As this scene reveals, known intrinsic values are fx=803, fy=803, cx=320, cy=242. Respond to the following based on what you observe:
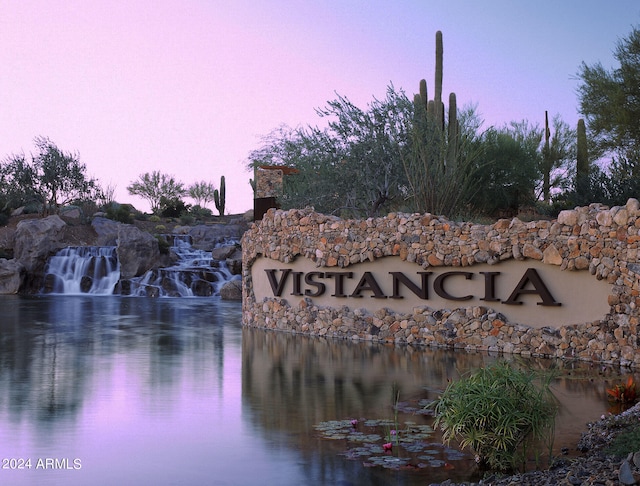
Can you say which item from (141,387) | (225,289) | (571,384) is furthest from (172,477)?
(225,289)

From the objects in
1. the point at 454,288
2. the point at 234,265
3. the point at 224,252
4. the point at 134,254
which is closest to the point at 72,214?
the point at 134,254

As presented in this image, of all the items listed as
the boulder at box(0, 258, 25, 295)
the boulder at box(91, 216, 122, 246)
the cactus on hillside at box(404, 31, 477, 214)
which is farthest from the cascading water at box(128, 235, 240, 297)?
the cactus on hillside at box(404, 31, 477, 214)

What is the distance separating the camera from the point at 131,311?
23.8m

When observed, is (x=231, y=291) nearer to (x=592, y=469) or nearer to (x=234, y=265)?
(x=234, y=265)

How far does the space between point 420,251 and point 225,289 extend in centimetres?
1823

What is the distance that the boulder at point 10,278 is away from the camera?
34.2 m

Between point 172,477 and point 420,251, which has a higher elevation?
point 420,251

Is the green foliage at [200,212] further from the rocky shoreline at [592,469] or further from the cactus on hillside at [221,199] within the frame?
the rocky shoreline at [592,469]

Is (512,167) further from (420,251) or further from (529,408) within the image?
(529,408)

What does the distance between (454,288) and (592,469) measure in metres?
8.64

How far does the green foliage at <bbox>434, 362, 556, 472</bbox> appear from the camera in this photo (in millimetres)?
6082

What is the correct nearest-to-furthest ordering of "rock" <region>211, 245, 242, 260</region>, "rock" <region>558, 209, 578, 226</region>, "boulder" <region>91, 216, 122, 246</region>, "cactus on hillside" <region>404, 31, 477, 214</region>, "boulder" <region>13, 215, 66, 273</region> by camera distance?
"rock" <region>558, 209, 578, 226</region>, "cactus on hillside" <region>404, 31, 477, 214</region>, "boulder" <region>13, 215, 66, 273</region>, "rock" <region>211, 245, 242, 260</region>, "boulder" <region>91, 216, 122, 246</region>

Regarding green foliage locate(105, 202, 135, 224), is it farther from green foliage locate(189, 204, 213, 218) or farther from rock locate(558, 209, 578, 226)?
rock locate(558, 209, 578, 226)

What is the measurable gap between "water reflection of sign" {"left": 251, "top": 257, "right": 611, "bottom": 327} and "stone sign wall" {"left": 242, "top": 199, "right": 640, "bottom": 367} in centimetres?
2
